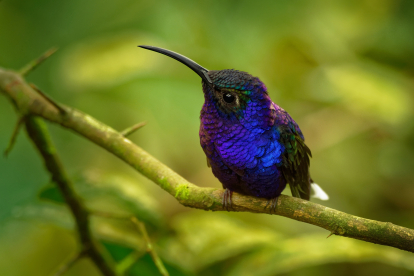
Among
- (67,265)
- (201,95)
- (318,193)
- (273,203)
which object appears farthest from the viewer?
(201,95)

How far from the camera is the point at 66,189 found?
5.89 feet

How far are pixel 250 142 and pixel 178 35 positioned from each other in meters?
2.24

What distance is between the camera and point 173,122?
306cm

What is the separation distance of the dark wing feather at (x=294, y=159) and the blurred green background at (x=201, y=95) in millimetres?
897

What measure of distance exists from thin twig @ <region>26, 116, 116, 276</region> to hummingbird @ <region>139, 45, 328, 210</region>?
665mm

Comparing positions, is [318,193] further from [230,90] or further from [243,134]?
[230,90]

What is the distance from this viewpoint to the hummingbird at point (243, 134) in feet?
5.18

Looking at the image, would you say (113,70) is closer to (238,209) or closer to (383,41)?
(238,209)

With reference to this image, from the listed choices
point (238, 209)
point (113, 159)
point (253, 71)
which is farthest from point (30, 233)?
point (253, 71)

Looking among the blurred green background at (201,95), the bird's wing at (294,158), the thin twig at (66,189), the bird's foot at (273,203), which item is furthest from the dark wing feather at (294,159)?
the thin twig at (66,189)

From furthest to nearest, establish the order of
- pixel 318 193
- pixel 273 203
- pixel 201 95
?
1. pixel 201 95
2. pixel 318 193
3. pixel 273 203

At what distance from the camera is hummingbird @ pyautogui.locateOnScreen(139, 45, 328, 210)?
1578 millimetres

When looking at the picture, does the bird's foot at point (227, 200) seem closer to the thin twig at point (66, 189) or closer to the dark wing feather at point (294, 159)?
the dark wing feather at point (294, 159)

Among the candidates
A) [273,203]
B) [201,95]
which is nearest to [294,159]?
[273,203]
